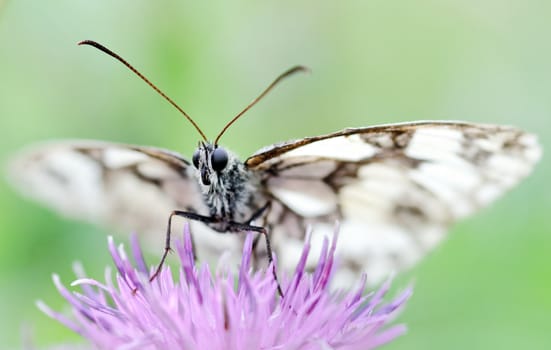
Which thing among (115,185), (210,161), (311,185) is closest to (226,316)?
(210,161)

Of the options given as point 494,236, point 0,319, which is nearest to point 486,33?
point 494,236

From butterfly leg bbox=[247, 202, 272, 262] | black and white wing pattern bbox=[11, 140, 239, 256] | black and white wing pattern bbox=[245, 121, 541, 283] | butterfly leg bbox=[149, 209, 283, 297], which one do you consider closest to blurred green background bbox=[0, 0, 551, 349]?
black and white wing pattern bbox=[11, 140, 239, 256]

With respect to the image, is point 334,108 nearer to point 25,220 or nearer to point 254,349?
point 25,220

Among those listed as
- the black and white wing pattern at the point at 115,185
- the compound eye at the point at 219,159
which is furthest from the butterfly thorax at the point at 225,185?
the black and white wing pattern at the point at 115,185

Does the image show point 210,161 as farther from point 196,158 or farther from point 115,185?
point 115,185

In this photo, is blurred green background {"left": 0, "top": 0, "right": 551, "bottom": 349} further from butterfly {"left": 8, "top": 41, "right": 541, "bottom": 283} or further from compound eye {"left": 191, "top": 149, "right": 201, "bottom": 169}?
compound eye {"left": 191, "top": 149, "right": 201, "bottom": 169}

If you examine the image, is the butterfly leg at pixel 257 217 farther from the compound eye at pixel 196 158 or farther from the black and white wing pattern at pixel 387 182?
the compound eye at pixel 196 158
